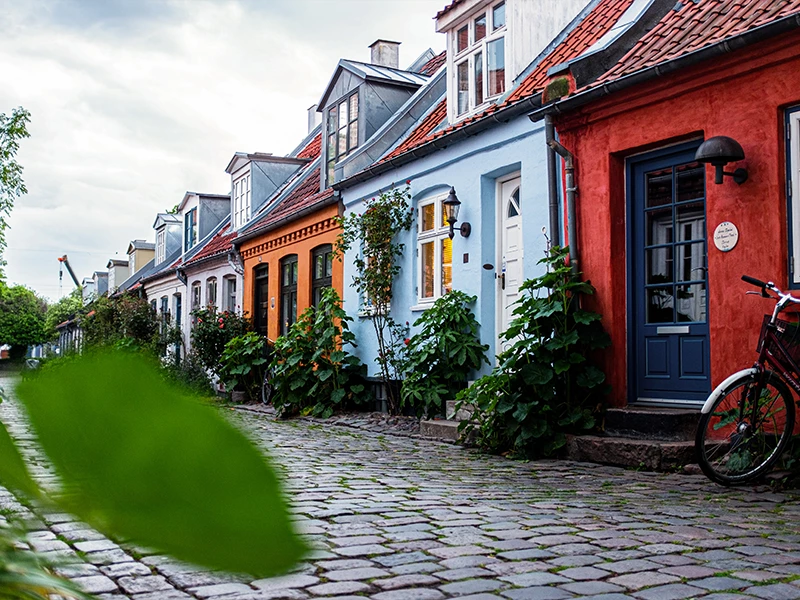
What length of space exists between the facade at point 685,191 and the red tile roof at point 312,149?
11.8m

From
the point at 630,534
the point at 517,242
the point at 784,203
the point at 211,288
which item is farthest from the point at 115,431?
the point at 211,288

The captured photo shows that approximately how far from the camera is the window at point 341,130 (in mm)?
13836

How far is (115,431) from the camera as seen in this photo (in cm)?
24

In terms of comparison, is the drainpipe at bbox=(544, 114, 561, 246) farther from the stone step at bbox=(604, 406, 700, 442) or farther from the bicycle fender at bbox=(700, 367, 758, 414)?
the bicycle fender at bbox=(700, 367, 758, 414)

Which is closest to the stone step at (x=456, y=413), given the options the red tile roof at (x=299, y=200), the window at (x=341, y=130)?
the red tile roof at (x=299, y=200)

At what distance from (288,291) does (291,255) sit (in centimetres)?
66

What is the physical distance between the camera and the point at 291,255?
615 inches

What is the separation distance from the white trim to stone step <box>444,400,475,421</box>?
3649 mm

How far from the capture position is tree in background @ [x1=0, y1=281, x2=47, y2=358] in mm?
423

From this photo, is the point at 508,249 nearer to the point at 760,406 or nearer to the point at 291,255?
the point at 760,406

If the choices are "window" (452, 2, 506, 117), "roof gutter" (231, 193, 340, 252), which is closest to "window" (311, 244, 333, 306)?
"roof gutter" (231, 193, 340, 252)

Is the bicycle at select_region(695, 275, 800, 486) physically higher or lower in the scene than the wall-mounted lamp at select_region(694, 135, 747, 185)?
lower

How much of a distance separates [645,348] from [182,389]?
7.70m

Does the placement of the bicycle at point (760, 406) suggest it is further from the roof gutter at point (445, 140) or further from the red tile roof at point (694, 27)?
the roof gutter at point (445, 140)
